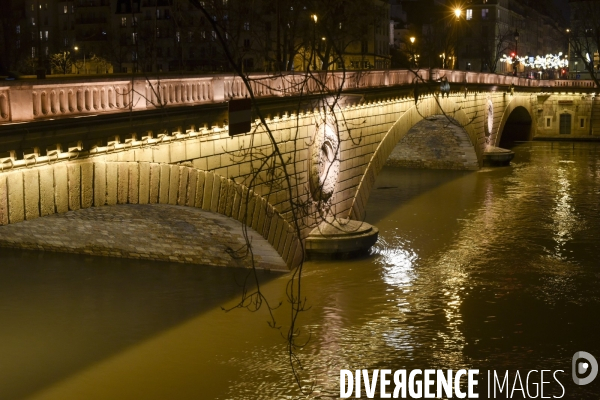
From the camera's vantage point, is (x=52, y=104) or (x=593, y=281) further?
(x=593, y=281)

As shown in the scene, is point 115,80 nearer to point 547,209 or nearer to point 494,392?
point 494,392

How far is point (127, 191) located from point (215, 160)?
2759mm

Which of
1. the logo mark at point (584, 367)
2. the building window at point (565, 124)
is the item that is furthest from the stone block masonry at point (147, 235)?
the building window at point (565, 124)

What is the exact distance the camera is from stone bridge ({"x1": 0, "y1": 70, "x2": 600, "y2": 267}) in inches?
459

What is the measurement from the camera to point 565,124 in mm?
57750

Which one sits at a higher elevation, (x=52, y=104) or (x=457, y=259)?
(x=52, y=104)

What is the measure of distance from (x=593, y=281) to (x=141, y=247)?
10139 mm

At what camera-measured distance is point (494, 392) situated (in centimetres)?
1373

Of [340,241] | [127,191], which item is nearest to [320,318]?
[340,241]

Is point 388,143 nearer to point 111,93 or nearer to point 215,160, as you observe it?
point 215,160

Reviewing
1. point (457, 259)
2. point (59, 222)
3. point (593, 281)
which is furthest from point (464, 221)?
point (59, 222)

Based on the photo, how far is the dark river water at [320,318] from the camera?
1420cm

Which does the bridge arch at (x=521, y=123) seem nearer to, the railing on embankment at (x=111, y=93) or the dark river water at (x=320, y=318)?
the dark river water at (x=320, y=318)

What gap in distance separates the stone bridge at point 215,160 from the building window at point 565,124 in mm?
24526
